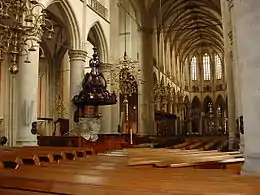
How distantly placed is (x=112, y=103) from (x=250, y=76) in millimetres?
10773

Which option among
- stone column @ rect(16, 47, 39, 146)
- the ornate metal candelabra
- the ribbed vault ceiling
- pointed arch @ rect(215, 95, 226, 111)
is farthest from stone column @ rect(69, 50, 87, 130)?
pointed arch @ rect(215, 95, 226, 111)

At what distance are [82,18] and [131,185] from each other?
12.7 m

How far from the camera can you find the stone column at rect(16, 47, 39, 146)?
968 centimetres

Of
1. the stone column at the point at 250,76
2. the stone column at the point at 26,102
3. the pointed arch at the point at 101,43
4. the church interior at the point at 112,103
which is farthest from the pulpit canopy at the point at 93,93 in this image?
the stone column at the point at 250,76

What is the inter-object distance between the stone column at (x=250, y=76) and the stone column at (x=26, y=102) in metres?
7.94

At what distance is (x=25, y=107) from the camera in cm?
976

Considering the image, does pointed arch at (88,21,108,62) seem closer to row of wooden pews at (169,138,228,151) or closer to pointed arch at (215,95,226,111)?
row of wooden pews at (169,138,228,151)

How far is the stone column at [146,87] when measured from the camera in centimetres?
2012

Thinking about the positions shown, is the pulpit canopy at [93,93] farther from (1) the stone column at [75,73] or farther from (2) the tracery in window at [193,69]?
(2) the tracery in window at [193,69]

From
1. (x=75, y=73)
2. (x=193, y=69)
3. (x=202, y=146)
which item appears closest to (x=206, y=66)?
(x=193, y=69)

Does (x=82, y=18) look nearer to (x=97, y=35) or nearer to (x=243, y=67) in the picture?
(x=97, y=35)

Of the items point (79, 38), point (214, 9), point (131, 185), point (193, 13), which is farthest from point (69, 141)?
point (193, 13)

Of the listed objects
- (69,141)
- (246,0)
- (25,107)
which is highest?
(246,0)

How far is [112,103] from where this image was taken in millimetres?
13492
